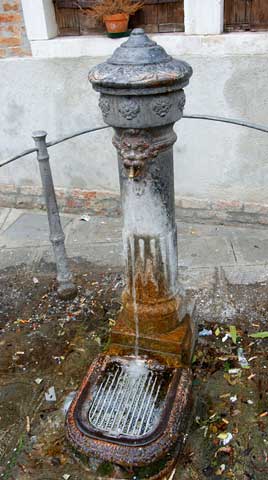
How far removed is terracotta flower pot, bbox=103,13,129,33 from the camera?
13.2 feet

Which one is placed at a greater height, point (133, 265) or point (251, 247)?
point (133, 265)

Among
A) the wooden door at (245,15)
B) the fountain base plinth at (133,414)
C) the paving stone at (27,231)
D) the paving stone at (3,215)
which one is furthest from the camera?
the paving stone at (3,215)

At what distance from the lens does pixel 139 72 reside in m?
2.09

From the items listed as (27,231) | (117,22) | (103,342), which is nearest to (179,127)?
(117,22)

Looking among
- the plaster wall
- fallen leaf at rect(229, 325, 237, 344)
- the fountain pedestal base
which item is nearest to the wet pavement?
fallen leaf at rect(229, 325, 237, 344)

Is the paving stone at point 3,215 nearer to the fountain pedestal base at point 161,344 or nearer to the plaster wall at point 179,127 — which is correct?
the plaster wall at point 179,127

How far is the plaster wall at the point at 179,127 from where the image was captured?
13.0ft

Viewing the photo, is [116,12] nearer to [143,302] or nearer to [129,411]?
[143,302]

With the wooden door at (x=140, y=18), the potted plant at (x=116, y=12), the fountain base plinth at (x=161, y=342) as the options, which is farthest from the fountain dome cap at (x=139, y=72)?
the wooden door at (x=140, y=18)

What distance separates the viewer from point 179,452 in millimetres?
2375

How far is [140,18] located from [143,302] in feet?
9.12

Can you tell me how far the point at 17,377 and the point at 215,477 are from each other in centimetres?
131

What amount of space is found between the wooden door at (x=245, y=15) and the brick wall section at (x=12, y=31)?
1.80 meters

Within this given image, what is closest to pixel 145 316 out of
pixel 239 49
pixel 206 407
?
pixel 206 407
